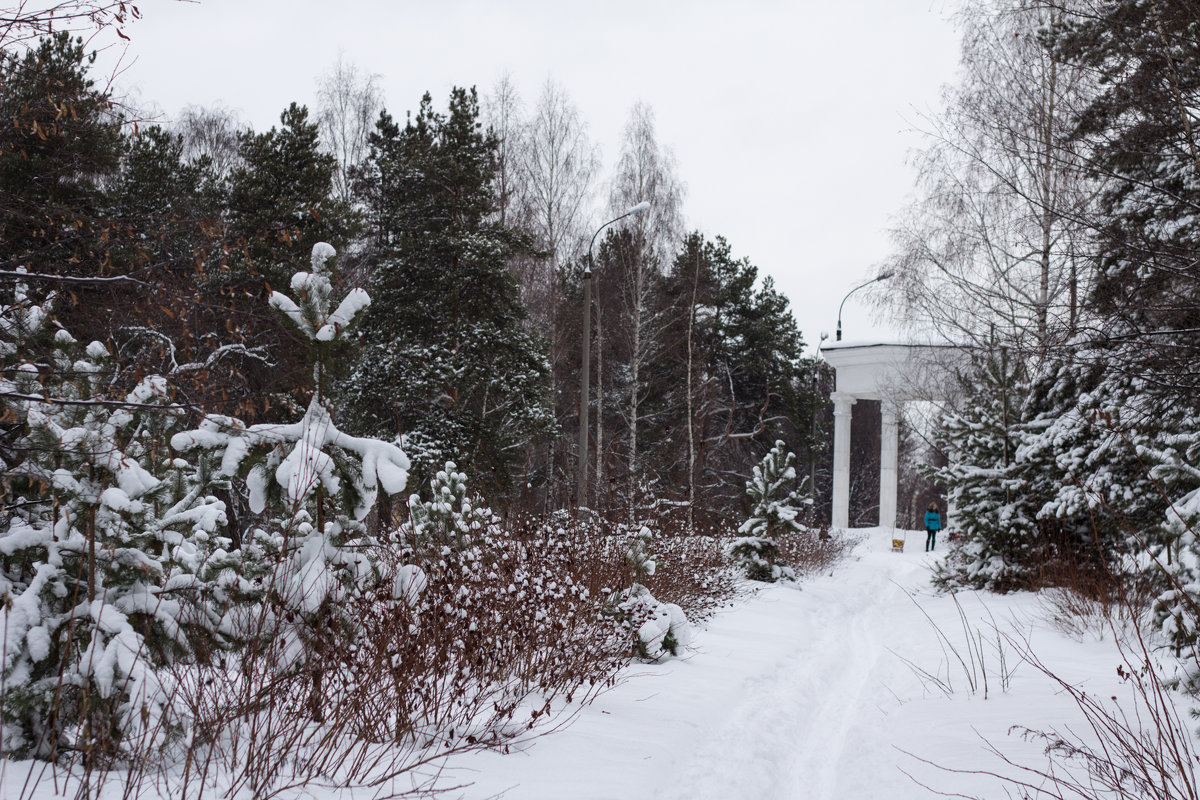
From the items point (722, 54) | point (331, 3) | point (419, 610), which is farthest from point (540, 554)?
point (722, 54)

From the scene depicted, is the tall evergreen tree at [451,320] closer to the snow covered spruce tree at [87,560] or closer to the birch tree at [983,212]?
the birch tree at [983,212]

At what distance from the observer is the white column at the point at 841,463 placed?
2670 centimetres

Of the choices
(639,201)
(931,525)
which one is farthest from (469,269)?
(931,525)

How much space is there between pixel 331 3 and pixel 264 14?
2.27ft

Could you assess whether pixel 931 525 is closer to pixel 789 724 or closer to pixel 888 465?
pixel 888 465

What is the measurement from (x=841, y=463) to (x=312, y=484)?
2488 centimetres

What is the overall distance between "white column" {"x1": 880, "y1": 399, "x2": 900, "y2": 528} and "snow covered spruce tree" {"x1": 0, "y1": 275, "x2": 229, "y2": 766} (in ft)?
75.0

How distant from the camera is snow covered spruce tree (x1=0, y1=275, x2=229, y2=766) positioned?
122 inches

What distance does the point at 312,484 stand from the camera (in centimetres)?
371

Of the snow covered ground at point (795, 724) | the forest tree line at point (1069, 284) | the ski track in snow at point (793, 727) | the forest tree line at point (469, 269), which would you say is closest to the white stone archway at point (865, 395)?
the forest tree line at point (469, 269)

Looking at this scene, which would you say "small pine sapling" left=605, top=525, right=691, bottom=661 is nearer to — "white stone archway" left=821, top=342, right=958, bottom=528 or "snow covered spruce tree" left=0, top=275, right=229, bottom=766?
"snow covered spruce tree" left=0, top=275, right=229, bottom=766

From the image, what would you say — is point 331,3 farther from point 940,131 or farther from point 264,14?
point 940,131

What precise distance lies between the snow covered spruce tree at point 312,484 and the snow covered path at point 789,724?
934 millimetres

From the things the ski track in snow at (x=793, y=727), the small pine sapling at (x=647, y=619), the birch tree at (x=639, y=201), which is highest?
the birch tree at (x=639, y=201)
